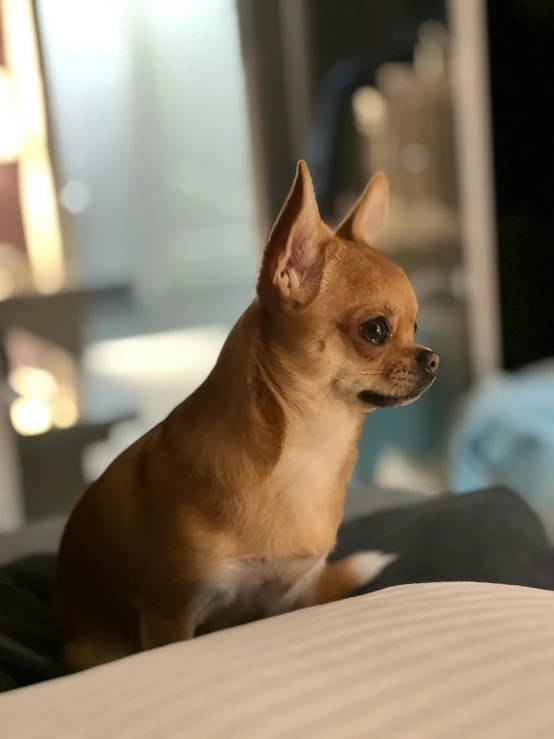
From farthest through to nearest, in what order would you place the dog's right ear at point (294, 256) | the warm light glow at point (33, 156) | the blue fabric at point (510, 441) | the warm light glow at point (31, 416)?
the warm light glow at point (33, 156), the warm light glow at point (31, 416), the blue fabric at point (510, 441), the dog's right ear at point (294, 256)

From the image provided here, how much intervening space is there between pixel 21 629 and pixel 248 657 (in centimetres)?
35

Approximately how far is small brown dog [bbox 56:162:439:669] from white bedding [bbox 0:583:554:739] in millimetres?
77

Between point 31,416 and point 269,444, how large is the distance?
3.94 ft

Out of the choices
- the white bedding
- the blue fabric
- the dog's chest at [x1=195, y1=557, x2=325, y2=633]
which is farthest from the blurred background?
the white bedding

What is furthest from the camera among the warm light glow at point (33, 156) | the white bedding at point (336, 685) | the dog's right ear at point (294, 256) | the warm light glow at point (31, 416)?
the warm light glow at point (33, 156)

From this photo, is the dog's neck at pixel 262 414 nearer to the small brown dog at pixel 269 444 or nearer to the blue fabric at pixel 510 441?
the small brown dog at pixel 269 444

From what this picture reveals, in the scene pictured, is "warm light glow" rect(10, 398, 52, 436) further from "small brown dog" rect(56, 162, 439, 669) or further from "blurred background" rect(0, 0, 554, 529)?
"small brown dog" rect(56, 162, 439, 669)

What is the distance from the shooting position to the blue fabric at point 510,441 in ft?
4.34

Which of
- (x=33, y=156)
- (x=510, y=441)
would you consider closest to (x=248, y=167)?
(x=33, y=156)

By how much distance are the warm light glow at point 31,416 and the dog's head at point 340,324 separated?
3.76 ft

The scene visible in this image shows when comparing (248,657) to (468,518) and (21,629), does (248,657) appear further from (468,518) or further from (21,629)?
(468,518)

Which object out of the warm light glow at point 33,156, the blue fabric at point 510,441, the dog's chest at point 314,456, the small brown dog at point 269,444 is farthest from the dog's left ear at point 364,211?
the warm light glow at point 33,156

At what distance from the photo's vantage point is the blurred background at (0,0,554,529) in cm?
174

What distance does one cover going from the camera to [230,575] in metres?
0.50
